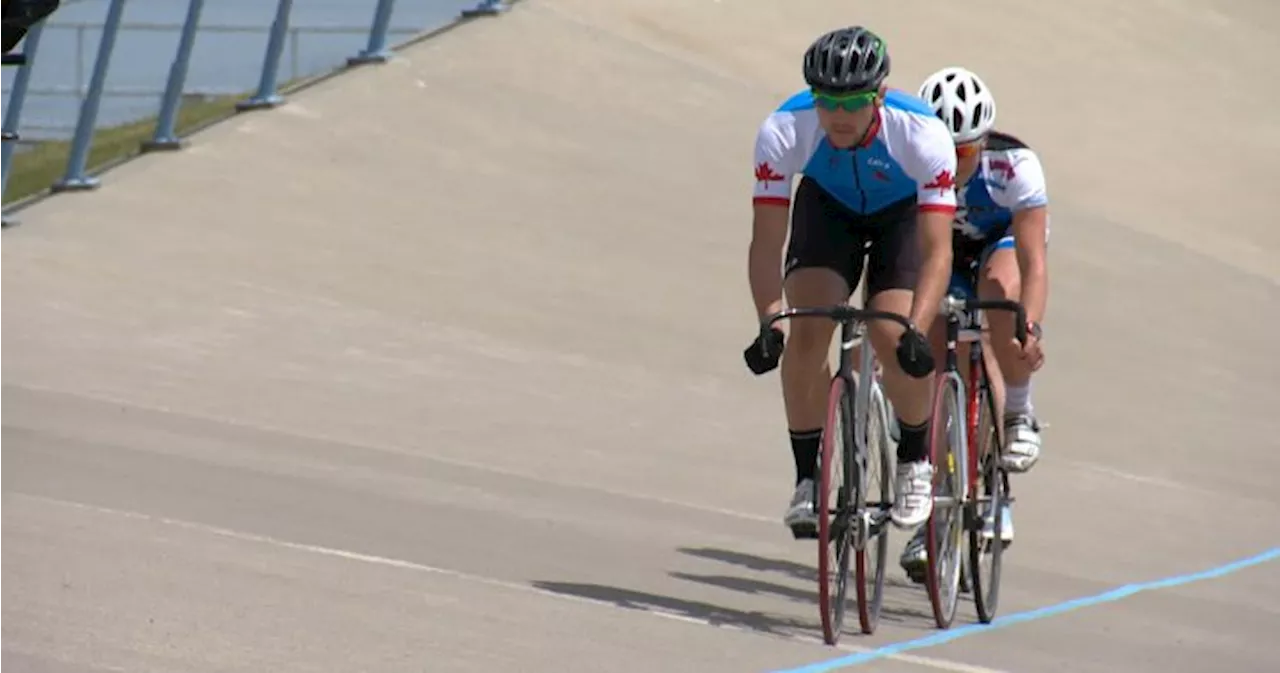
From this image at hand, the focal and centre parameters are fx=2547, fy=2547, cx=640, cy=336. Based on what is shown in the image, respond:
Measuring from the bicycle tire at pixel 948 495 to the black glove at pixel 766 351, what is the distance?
812mm

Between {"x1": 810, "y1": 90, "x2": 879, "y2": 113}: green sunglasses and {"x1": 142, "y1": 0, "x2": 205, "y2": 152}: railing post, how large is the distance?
23.9ft

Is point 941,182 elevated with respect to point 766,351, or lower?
elevated

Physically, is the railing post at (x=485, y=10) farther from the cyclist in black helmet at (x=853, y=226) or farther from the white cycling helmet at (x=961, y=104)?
the cyclist in black helmet at (x=853, y=226)

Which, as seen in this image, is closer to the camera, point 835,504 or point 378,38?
point 835,504

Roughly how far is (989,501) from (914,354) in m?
1.30

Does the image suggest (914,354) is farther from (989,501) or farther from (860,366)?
(989,501)

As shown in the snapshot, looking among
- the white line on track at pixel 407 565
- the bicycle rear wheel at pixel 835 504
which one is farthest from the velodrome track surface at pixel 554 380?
the bicycle rear wheel at pixel 835 504

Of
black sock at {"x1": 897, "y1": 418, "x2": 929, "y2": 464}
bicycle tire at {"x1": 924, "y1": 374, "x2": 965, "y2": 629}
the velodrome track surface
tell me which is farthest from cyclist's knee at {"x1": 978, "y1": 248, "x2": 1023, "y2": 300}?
black sock at {"x1": 897, "y1": 418, "x2": 929, "y2": 464}

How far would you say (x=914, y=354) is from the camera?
697cm

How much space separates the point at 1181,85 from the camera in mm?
21484

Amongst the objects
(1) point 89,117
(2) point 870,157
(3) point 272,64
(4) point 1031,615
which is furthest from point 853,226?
(3) point 272,64

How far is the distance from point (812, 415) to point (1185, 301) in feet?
32.5

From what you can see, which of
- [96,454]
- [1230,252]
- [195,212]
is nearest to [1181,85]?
[1230,252]

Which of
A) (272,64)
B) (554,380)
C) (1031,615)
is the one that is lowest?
(554,380)
